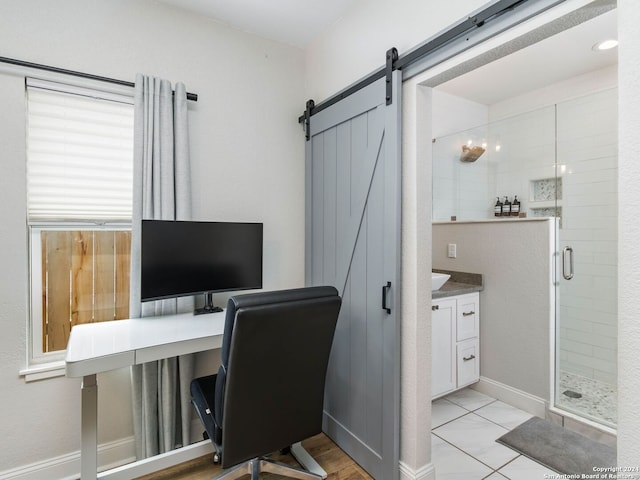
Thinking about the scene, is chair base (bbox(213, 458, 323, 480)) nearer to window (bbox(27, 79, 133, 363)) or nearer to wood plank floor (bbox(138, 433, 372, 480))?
wood plank floor (bbox(138, 433, 372, 480))

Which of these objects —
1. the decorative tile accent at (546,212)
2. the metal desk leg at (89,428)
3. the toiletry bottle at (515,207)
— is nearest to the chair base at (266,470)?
the metal desk leg at (89,428)

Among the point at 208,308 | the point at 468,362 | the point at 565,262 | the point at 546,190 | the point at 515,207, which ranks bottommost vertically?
the point at 468,362

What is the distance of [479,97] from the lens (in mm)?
3414

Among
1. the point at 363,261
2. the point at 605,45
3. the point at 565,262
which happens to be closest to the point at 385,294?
the point at 363,261

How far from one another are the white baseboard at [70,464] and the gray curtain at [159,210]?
117 millimetres

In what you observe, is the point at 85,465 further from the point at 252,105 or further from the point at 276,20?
the point at 276,20

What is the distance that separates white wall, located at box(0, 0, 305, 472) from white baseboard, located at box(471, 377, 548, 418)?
1815mm

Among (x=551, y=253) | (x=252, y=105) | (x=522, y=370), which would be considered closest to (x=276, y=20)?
(x=252, y=105)

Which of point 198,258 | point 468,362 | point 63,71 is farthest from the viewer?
point 468,362

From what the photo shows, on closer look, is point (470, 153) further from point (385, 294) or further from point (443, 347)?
point (385, 294)

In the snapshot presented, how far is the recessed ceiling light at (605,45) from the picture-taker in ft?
→ 7.99

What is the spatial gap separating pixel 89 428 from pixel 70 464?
606 millimetres

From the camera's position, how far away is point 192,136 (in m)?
2.21

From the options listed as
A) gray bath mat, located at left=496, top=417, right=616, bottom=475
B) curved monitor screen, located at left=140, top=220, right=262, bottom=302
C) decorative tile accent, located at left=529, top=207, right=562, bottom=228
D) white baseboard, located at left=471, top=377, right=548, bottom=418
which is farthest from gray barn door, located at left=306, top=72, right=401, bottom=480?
decorative tile accent, located at left=529, top=207, right=562, bottom=228
